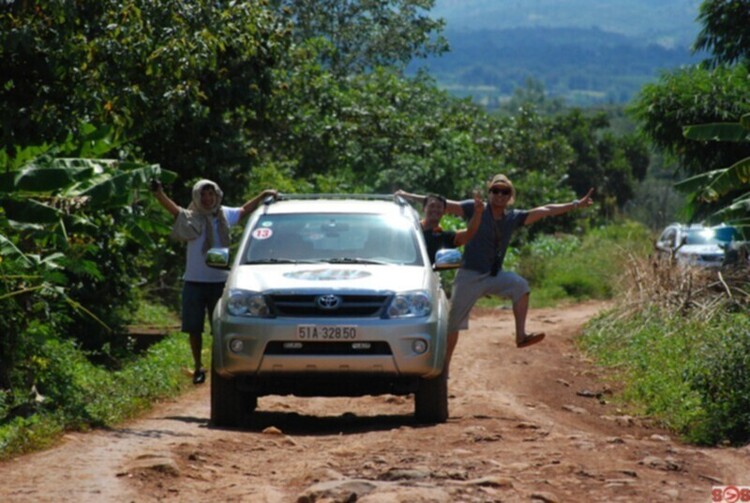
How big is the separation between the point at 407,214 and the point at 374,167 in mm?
22525

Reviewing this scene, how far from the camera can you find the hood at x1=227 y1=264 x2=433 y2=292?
1149 cm

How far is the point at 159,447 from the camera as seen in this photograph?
10.1 metres

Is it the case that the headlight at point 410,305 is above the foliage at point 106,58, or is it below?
below

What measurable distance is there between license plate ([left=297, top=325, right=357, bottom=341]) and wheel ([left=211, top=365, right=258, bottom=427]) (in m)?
0.79

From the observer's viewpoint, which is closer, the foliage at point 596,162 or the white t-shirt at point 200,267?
the white t-shirt at point 200,267

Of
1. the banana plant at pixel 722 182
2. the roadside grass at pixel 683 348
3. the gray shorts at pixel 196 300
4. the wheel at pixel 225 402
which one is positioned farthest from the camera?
the banana plant at pixel 722 182

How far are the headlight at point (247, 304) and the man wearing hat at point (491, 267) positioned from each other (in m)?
2.30

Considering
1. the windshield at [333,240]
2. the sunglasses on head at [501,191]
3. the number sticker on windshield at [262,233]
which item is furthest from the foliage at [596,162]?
the number sticker on windshield at [262,233]

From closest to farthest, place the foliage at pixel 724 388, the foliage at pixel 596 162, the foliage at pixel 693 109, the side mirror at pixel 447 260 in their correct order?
the foliage at pixel 724 388, the side mirror at pixel 447 260, the foliage at pixel 693 109, the foliage at pixel 596 162

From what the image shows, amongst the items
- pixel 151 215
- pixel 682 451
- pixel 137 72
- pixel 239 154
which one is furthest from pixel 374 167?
pixel 682 451

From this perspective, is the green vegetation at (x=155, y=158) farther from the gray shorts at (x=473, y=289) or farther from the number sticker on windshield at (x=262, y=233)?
the gray shorts at (x=473, y=289)

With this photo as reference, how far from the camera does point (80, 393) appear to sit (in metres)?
12.8

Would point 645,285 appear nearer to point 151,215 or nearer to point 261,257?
point 151,215

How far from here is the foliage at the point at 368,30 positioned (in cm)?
4522
